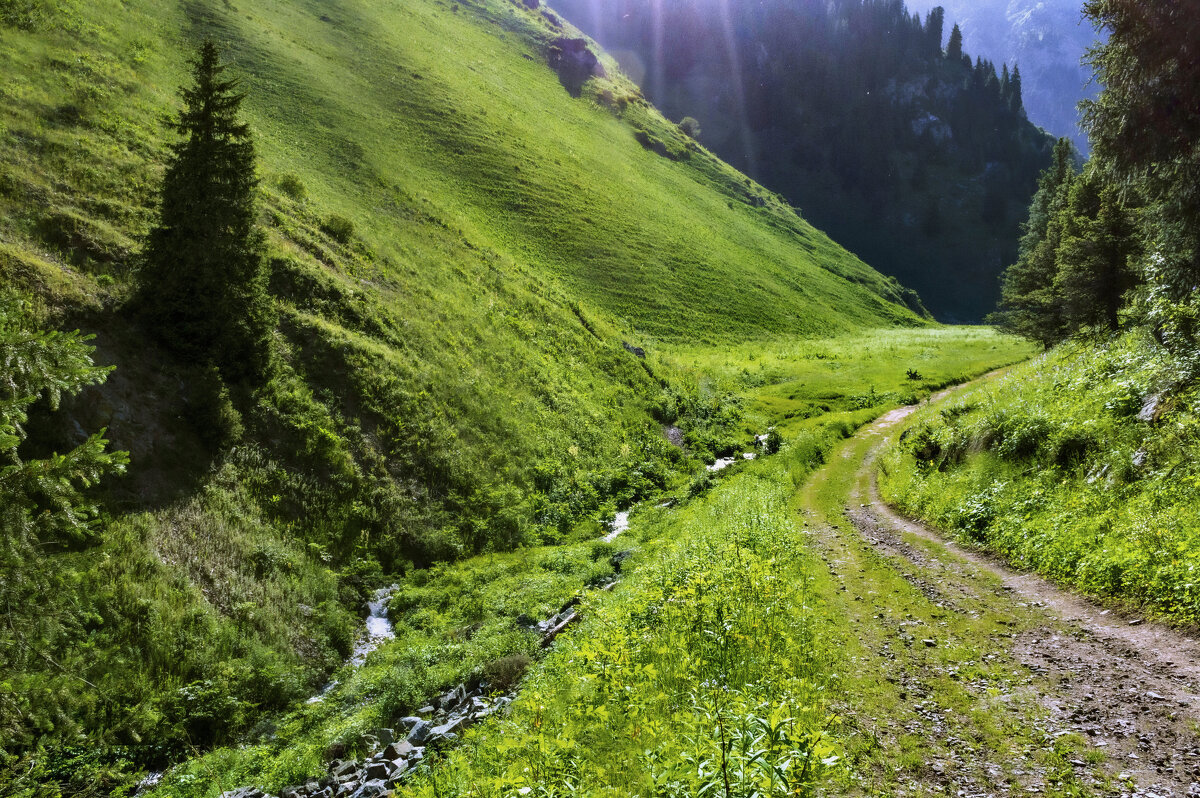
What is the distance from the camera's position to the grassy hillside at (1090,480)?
→ 35.4 feet

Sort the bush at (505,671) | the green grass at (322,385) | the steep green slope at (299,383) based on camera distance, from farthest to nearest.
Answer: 1. the steep green slope at (299,383)
2. the green grass at (322,385)
3. the bush at (505,671)

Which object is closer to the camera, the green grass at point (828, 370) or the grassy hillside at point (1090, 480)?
the grassy hillside at point (1090, 480)

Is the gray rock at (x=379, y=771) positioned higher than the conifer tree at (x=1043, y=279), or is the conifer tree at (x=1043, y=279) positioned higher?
the conifer tree at (x=1043, y=279)

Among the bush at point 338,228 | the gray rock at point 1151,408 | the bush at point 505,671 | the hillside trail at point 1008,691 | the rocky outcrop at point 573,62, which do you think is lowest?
the bush at point 505,671

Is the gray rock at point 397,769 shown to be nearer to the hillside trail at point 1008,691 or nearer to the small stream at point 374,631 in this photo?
the small stream at point 374,631

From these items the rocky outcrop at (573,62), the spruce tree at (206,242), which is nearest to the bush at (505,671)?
the spruce tree at (206,242)

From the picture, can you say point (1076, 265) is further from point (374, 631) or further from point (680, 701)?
point (374, 631)

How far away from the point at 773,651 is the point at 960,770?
3.03 meters

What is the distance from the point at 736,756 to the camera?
473 cm

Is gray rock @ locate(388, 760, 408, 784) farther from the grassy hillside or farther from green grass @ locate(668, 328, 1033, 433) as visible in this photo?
green grass @ locate(668, 328, 1033, 433)

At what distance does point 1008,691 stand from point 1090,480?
8.75 m

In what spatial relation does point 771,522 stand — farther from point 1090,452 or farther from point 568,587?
point 1090,452

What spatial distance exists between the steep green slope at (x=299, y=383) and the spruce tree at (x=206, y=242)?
3.67 feet

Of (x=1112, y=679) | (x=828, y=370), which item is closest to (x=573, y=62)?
(x=828, y=370)
